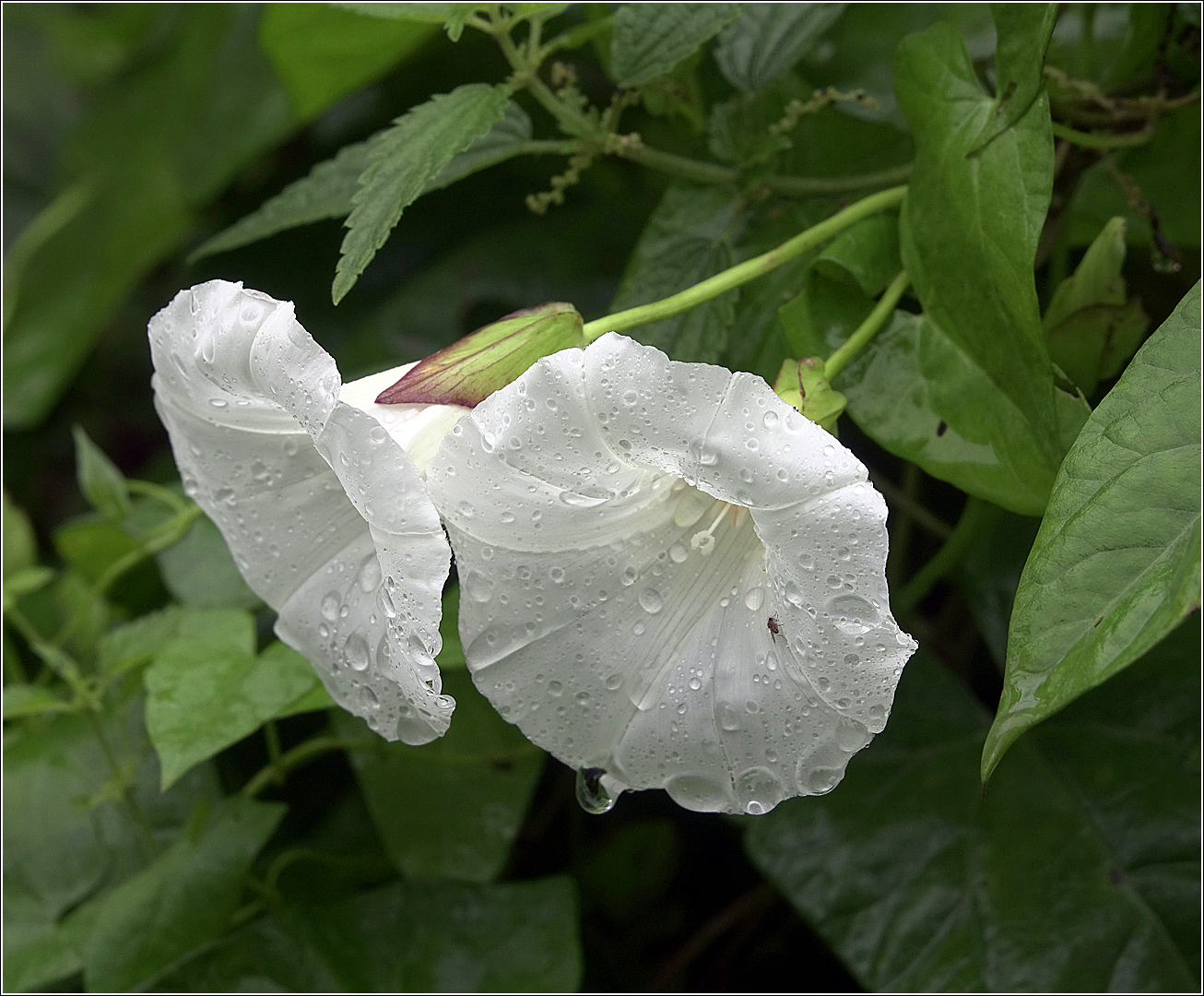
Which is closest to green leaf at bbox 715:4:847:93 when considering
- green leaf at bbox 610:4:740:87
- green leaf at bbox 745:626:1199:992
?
green leaf at bbox 610:4:740:87

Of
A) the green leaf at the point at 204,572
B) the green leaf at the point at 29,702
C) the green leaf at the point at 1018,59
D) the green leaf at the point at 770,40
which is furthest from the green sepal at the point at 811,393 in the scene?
the green leaf at the point at 29,702

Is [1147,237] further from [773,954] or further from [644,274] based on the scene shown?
[773,954]

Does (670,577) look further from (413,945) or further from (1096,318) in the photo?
(413,945)

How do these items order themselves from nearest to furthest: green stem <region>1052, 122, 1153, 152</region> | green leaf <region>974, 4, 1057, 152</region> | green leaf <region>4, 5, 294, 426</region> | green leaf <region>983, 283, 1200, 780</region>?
1. green leaf <region>983, 283, 1200, 780</region>
2. green leaf <region>974, 4, 1057, 152</region>
3. green stem <region>1052, 122, 1153, 152</region>
4. green leaf <region>4, 5, 294, 426</region>

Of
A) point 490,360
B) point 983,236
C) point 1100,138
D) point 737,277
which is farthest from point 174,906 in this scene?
point 1100,138

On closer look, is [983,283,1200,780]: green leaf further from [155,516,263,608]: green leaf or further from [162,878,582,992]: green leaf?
[155,516,263,608]: green leaf

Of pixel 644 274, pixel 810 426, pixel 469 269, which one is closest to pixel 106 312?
pixel 469 269

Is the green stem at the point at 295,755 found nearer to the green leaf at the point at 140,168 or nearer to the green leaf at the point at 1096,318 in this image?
the green leaf at the point at 1096,318
